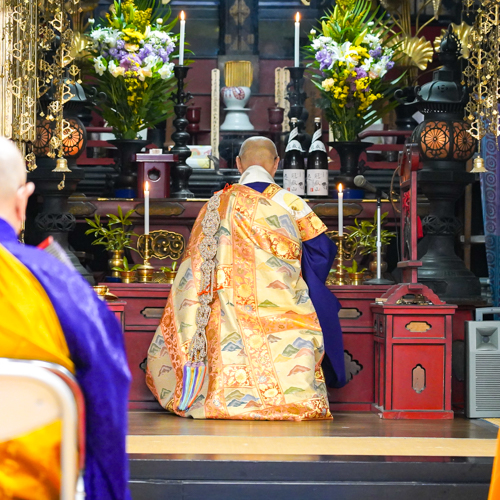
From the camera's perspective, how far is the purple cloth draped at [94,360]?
158 cm

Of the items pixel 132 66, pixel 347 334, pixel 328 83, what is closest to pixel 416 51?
pixel 328 83

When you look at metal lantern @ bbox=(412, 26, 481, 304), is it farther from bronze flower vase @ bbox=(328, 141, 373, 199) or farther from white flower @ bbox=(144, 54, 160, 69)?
white flower @ bbox=(144, 54, 160, 69)

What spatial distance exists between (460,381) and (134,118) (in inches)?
88.7

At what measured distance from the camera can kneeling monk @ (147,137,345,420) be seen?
3.76 m

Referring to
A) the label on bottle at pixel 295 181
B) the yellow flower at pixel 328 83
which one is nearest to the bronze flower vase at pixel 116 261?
the label on bottle at pixel 295 181

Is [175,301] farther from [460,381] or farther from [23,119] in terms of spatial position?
[460,381]

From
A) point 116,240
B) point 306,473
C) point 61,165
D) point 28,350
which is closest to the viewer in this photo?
point 28,350

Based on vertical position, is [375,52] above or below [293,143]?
above

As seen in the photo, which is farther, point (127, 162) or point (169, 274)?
point (127, 162)

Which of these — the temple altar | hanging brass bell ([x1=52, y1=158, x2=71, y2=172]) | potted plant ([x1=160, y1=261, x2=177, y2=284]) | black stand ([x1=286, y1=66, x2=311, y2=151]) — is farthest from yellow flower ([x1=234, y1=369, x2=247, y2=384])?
black stand ([x1=286, y1=66, x2=311, y2=151])

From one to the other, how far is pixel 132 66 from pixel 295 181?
1060 millimetres

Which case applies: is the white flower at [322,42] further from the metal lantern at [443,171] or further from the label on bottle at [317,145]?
the metal lantern at [443,171]

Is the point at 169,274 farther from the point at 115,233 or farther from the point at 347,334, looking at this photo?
the point at 347,334

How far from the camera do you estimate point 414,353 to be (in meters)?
3.84
